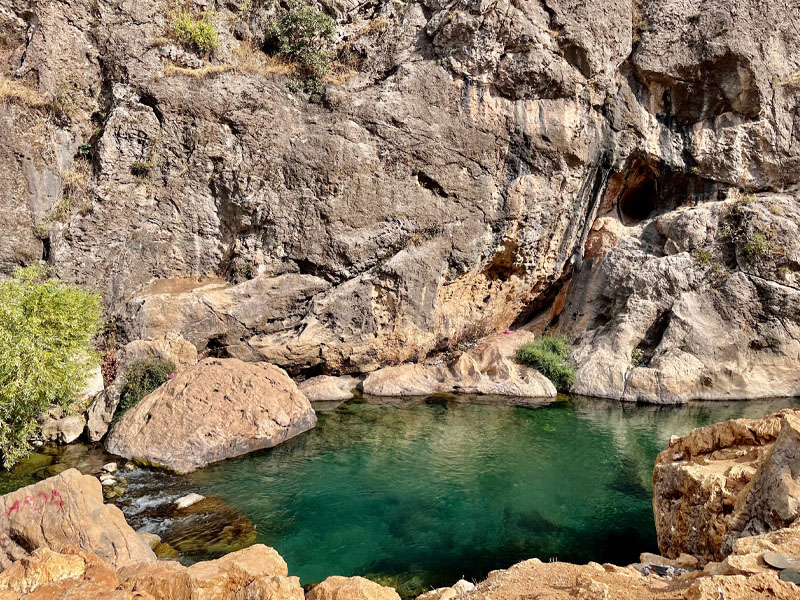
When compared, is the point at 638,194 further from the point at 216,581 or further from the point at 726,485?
the point at 216,581

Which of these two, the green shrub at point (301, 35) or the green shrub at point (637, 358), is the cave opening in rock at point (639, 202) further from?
the green shrub at point (301, 35)

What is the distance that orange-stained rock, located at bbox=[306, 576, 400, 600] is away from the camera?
4.43 meters

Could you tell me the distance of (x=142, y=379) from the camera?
15617 millimetres

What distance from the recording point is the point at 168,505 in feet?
34.4

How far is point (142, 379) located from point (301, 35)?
17.1 m

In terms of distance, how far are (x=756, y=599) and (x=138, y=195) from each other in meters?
21.8

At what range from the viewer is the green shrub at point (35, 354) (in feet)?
35.8

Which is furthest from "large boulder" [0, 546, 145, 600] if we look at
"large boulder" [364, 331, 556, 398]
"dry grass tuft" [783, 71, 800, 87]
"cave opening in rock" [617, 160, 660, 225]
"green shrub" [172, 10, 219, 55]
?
"dry grass tuft" [783, 71, 800, 87]

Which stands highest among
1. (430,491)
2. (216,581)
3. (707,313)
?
(216,581)

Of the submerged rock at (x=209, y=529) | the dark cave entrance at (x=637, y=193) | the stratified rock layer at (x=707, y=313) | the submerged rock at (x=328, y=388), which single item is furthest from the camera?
the dark cave entrance at (x=637, y=193)

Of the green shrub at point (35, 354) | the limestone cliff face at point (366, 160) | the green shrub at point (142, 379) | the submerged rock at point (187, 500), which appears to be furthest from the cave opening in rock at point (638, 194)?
the green shrub at point (35, 354)

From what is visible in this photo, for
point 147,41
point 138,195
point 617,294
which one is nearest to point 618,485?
point 617,294

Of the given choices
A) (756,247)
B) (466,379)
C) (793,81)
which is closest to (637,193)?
(793,81)

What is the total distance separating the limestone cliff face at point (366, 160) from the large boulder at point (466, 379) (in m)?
0.98
